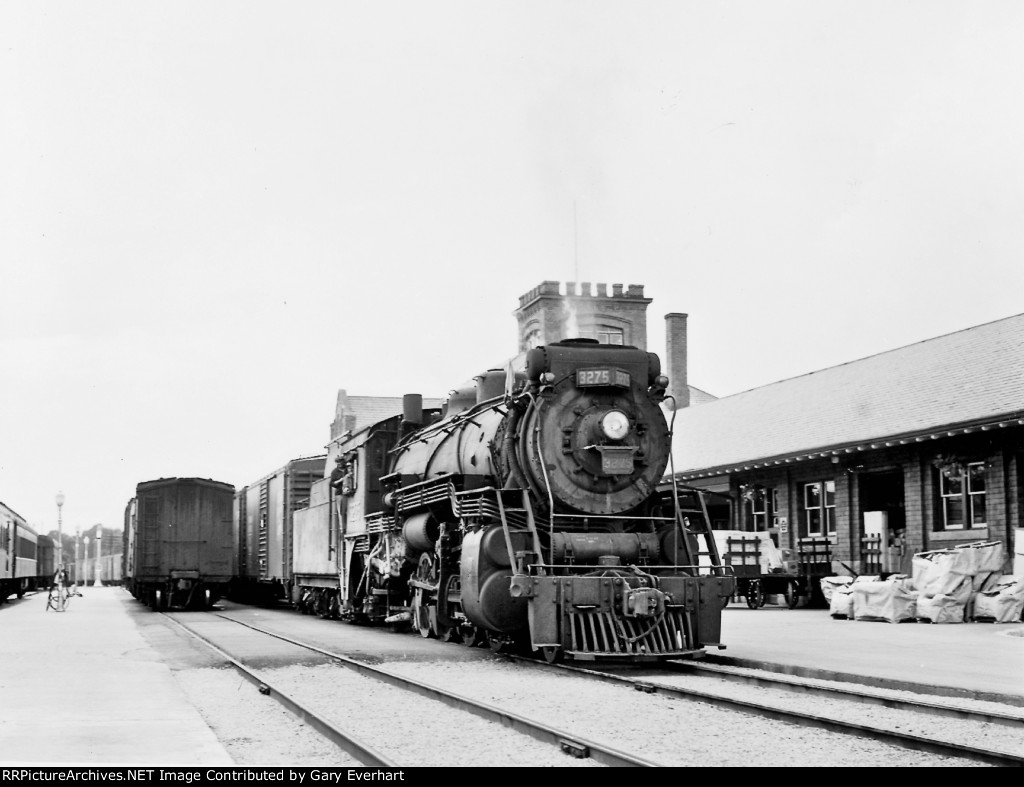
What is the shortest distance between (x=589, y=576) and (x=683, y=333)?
114 ft

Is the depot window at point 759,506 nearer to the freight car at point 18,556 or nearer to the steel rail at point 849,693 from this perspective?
the steel rail at point 849,693

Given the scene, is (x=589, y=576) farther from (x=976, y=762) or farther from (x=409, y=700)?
(x=976, y=762)

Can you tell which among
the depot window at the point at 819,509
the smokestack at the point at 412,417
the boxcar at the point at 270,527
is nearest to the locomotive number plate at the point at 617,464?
the smokestack at the point at 412,417

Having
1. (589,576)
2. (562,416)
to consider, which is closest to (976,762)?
(589,576)

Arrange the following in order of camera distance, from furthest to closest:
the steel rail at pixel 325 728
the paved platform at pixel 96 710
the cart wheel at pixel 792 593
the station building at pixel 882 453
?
1. the cart wheel at pixel 792 593
2. the station building at pixel 882 453
3. the paved platform at pixel 96 710
4. the steel rail at pixel 325 728

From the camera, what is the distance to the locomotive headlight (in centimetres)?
1202

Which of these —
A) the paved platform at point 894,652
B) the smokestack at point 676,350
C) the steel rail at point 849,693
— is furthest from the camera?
the smokestack at point 676,350

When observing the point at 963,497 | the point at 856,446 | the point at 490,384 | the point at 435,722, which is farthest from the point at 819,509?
the point at 435,722

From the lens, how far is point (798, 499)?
2533 cm

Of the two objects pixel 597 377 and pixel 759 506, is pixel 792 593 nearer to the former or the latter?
pixel 759 506

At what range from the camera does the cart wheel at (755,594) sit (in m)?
23.5

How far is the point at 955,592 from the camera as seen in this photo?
18.3 metres

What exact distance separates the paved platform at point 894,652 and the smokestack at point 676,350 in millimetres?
25742

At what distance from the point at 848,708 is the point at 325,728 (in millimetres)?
3895
